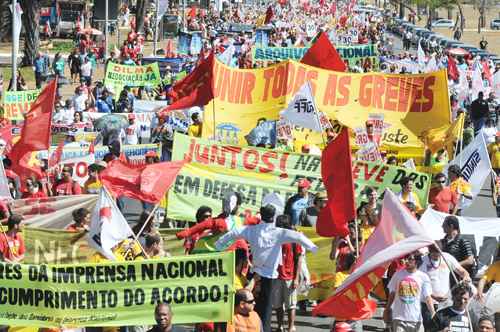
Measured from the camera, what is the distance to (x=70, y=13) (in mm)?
55719

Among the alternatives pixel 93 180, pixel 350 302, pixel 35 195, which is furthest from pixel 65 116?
pixel 350 302

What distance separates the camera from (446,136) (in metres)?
17.8

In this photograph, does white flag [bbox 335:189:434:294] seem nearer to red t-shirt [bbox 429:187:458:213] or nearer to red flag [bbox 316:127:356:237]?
red flag [bbox 316:127:356:237]

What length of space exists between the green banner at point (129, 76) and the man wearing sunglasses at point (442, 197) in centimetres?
1403

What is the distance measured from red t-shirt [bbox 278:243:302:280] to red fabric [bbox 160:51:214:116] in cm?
685

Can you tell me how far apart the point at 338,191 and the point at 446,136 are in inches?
248

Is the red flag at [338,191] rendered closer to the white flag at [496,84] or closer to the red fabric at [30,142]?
the red fabric at [30,142]

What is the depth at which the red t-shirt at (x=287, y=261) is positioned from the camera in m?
11.9

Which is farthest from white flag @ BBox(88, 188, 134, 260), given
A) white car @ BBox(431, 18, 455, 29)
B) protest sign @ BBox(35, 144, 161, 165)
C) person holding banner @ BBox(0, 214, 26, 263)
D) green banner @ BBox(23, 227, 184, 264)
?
white car @ BBox(431, 18, 455, 29)

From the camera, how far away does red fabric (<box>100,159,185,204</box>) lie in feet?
41.0

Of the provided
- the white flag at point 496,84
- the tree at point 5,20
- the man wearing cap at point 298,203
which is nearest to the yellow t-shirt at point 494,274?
the man wearing cap at point 298,203

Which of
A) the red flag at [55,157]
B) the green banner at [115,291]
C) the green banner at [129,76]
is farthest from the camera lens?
the green banner at [129,76]

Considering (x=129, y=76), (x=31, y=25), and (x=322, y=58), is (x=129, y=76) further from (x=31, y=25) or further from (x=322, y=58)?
(x=31, y=25)

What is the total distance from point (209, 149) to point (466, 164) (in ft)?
9.74
